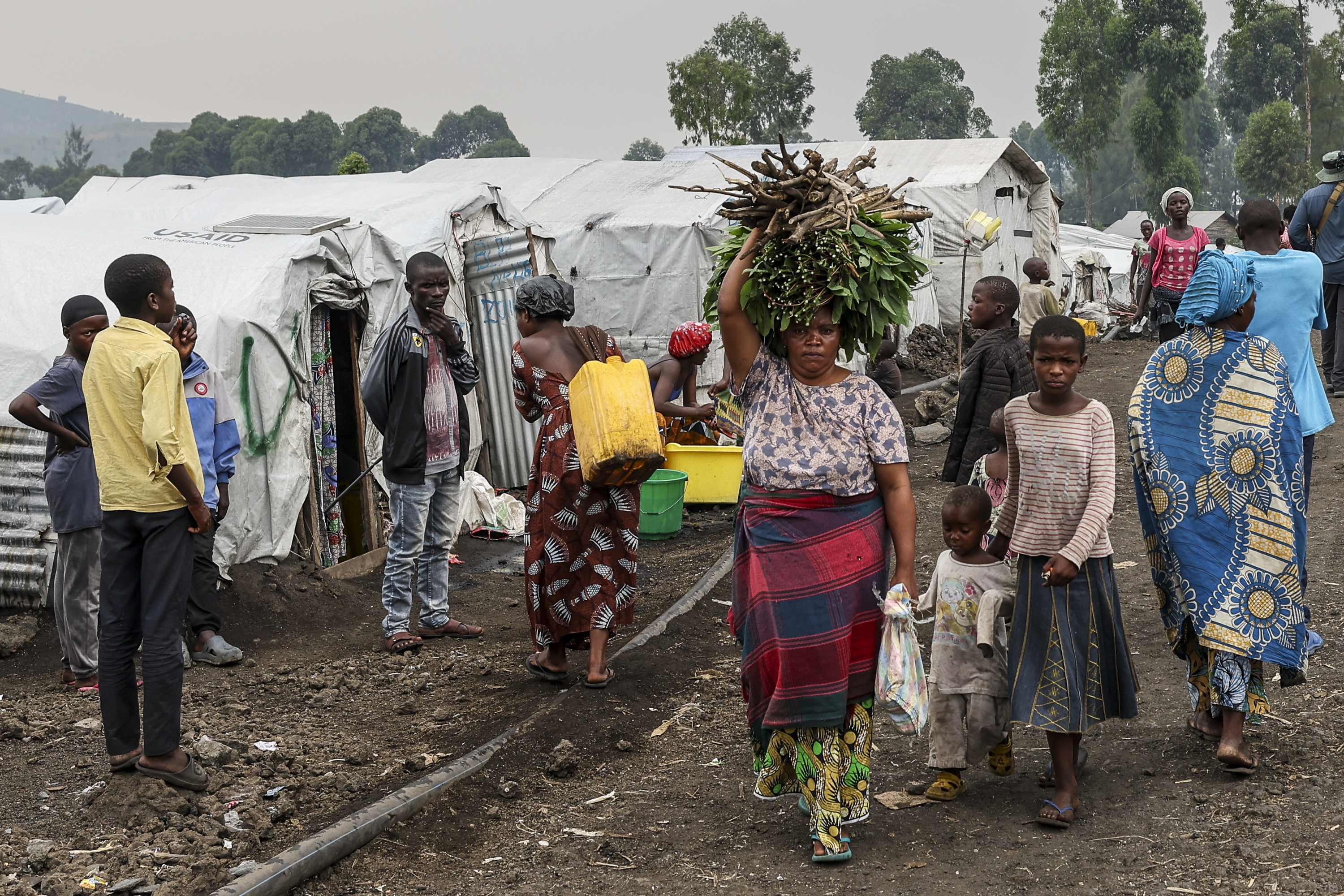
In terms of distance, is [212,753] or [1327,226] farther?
[1327,226]

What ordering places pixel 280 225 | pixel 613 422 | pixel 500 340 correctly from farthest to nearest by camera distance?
pixel 500 340 → pixel 280 225 → pixel 613 422

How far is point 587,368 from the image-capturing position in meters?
5.09

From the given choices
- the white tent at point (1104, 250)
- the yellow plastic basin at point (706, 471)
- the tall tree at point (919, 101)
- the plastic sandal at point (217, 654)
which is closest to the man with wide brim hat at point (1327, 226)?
the yellow plastic basin at point (706, 471)

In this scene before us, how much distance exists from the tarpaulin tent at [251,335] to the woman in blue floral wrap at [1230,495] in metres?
5.48

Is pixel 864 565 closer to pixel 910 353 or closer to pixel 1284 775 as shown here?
pixel 1284 775

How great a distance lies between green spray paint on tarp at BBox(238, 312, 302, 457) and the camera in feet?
24.4

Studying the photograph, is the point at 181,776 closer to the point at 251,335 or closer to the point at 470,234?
the point at 251,335

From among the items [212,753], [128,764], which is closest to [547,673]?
[212,753]

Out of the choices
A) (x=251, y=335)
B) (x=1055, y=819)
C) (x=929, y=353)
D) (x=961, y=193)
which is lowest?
(x=1055, y=819)

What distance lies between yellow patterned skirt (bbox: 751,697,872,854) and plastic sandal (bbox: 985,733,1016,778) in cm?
64

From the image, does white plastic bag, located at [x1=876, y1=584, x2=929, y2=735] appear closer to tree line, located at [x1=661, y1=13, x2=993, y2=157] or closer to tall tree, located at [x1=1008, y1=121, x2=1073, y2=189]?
tree line, located at [x1=661, y1=13, x2=993, y2=157]

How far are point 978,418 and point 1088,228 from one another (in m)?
33.3

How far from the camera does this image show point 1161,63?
4597 centimetres

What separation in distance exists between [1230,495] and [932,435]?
841 centimetres
